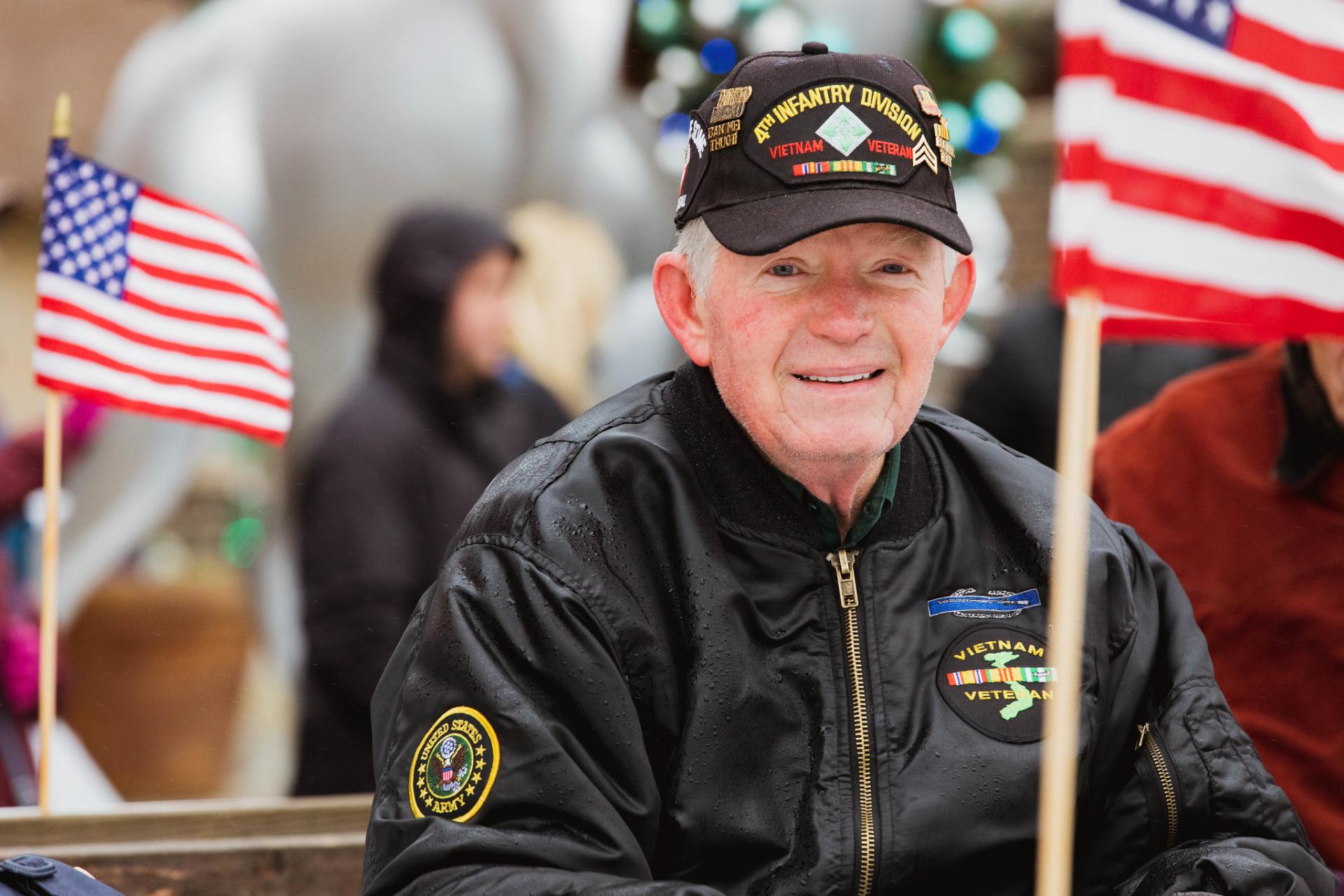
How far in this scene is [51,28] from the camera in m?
5.04

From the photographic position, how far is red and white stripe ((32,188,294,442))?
3.06m

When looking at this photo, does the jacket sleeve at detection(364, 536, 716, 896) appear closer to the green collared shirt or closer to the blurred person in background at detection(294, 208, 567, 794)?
the green collared shirt

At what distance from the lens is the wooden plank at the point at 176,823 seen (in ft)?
8.89

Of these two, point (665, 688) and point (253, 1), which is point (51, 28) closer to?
point (253, 1)

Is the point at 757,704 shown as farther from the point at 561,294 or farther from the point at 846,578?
the point at 561,294

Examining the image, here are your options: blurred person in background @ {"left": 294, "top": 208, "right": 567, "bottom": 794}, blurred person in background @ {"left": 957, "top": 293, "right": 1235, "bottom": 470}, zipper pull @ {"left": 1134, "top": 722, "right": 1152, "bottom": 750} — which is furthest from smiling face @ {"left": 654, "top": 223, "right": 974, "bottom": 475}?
blurred person in background @ {"left": 957, "top": 293, "right": 1235, "bottom": 470}

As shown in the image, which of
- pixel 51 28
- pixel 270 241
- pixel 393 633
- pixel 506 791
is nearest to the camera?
pixel 506 791

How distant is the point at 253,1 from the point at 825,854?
4166 mm

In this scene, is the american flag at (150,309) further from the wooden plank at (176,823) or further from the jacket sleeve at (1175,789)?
the jacket sleeve at (1175,789)

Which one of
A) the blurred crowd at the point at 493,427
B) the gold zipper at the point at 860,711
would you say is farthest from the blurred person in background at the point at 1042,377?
the gold zipper at the point at 860,711

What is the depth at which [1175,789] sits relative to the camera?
6.90 ft

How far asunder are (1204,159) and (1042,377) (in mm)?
2654

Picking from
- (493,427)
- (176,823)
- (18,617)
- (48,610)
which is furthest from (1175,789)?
(18,617)

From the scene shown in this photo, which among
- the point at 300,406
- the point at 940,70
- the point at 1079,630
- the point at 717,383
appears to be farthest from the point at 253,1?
the point at 1079,630
